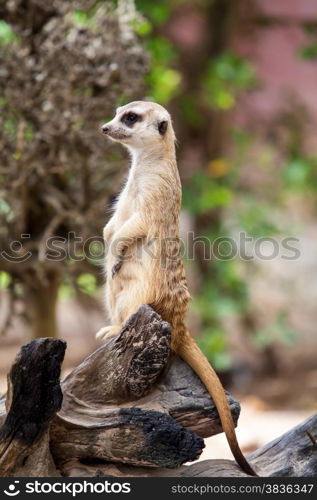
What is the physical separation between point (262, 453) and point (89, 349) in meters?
4.63

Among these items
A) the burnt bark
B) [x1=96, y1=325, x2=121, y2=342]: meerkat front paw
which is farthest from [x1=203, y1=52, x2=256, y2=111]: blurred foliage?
the burnt bark

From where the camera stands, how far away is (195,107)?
5922 millimetres

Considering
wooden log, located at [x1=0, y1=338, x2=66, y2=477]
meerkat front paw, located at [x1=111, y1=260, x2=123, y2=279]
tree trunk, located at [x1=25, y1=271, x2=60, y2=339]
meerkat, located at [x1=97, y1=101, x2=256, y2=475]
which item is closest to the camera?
wooden log, located at [x1=0, y1=338, x2=66, y2=477]

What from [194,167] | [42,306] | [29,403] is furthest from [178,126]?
[29,403]

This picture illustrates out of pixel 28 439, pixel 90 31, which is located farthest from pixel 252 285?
pixel 28 439

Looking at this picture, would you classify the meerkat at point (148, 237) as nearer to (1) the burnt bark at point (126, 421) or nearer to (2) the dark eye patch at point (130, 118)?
(2) the dark eye patch at point (130, 118)

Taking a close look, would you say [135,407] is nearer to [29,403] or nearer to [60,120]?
[29,403]

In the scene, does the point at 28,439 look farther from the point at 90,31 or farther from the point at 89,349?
the point at 89,349

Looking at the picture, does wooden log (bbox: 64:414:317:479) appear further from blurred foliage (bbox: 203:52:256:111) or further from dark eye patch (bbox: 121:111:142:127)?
blurred foliage (bbox: 203:52:256:111)

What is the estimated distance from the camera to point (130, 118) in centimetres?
237

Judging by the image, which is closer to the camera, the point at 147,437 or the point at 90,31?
the point at 147,437

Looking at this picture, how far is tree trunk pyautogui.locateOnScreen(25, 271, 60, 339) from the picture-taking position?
12.4 feet

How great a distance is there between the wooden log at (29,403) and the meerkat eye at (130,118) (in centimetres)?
83

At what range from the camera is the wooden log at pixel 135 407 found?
6.86ft
